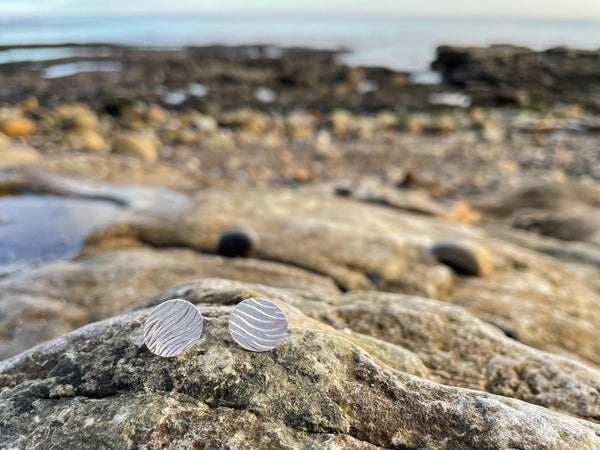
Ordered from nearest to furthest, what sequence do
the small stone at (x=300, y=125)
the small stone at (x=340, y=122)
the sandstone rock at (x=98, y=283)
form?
the sandstone rock at (x=98, y=283) < the small stone at (x=300, y=125) < the small stone at (x=340, y=122)

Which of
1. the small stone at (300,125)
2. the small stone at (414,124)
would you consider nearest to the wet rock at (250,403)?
the small stone at (300,125)

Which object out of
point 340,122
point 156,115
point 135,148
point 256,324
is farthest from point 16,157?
point 340,122

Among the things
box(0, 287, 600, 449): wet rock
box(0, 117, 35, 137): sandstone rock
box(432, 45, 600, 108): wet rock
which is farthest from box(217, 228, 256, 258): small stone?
box(0, 117, 35, 137): sandstone rock

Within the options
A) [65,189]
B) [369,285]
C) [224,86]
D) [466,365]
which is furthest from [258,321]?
[224,86]

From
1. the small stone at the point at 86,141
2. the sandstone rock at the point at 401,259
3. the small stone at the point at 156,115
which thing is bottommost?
the small stone at the point at 156,115

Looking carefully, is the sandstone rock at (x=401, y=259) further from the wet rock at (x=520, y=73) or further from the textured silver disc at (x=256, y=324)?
the wet rock at (x=520, y=73)

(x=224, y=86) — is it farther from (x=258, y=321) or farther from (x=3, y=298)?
(x=258, y=321)

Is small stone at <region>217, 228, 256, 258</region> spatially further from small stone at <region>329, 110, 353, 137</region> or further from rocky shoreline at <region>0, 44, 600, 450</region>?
small stone at <region>329, 110, 353, 137</region>
